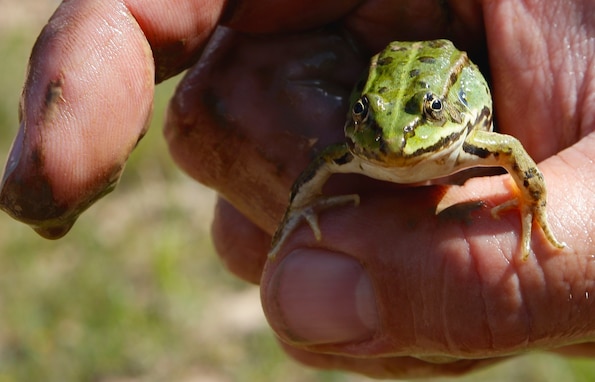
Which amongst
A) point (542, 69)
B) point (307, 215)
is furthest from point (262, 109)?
point (542, 69)

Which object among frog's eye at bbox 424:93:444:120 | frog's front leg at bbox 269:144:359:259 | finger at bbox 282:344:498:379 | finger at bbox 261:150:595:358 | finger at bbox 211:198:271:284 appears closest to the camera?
finger at bbox 261:150:595:358

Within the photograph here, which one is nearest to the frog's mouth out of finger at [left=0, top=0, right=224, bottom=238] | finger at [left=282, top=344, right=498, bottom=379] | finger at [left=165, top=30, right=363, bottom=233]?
finger at [left=165, top=30, right=363, bottom=233]

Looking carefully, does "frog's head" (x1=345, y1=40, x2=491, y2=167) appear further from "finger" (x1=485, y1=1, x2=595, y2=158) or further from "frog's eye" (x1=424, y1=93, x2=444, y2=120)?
"finger" (x1=485, y1=1, x2=595, y2=158)

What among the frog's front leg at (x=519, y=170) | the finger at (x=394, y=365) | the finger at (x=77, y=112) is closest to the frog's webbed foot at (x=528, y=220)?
the frog's front leg at (x=519, y=170)

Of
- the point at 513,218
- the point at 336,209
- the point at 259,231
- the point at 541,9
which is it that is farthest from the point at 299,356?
the point at 541,9

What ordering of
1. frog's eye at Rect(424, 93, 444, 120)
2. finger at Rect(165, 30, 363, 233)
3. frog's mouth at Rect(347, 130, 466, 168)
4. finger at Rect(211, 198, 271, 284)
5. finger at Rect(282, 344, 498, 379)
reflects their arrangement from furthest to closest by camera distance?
finger at Rect(211, 198, 271, 284), finger at Rect(282, 344, 498, 379), finger at Rect(165, 30, 363, 233), frog's eye at Rect(424, 93, 444, 120), frog's mouth at Rect(347, 130, 466, 168)

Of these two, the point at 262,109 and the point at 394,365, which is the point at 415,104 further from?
the point at 394,365
